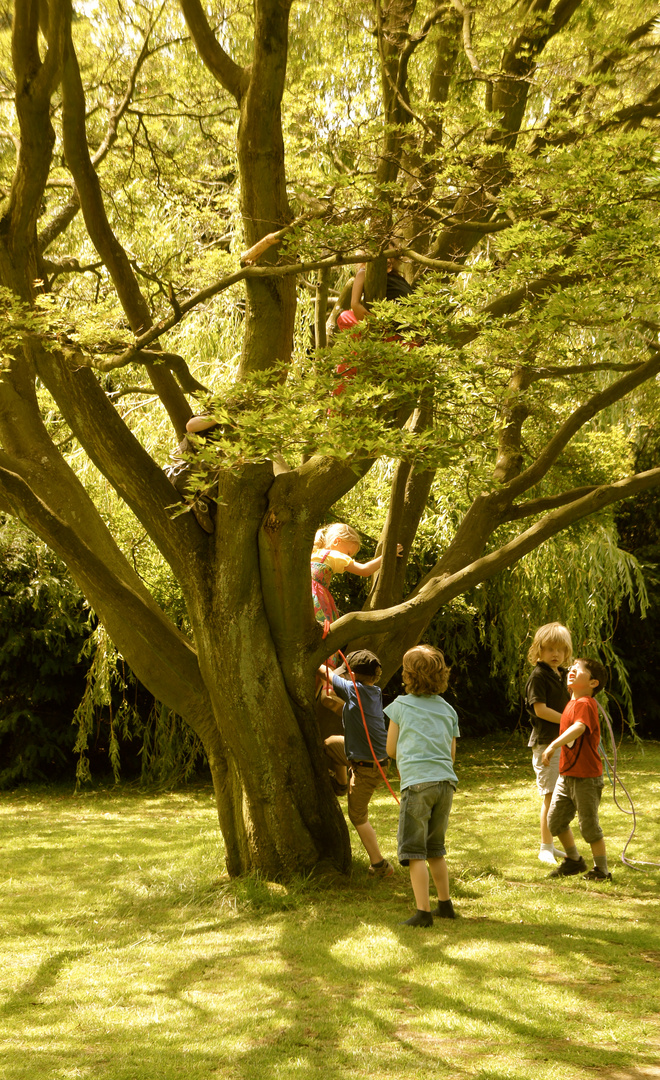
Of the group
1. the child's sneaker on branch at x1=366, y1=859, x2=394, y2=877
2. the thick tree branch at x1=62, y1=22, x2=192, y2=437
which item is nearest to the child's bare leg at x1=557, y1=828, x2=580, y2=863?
the child's sneaker on branch at x1=366, y1=859, x2=394, y2=877

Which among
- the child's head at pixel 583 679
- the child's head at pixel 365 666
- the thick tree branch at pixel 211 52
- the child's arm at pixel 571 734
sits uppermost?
the thick tree branch at pixel 211 52

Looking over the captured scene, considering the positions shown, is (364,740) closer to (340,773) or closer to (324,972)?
(340,773)

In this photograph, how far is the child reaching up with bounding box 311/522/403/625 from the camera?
603 centimetres

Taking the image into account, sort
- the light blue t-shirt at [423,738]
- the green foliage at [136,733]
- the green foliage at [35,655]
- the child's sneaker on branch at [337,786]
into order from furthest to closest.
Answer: the green foliage at [35,655] → the green foliage at [136,733] → the child's sneaker on branch at [337,786] → the light blue t-shirt at [423,738]

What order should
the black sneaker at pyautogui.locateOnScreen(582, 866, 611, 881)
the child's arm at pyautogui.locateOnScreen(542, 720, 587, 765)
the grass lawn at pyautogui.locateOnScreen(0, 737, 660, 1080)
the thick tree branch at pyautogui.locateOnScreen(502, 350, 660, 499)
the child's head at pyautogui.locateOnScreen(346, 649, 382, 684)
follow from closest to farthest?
the grass lawn at pyautogui.locateOnScreen(0, 737, 660, 1080) → the thick tree branch at pyautogui.locateOnScreen(502, 350, 660, 499) → the child's arm at pyautogui.locateOnScreen(542, 720, 587, 765) → the black sneaker at pyautogui.locateOnScreen(582, 866, 611, 881) → the child's head at pyautogui.locateOnScreen(346, 649, 382, 684)

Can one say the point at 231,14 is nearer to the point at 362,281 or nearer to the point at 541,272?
the point at 362,281

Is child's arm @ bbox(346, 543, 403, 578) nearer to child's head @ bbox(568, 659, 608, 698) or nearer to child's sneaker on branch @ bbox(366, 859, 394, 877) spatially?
child's head @ bbox(568, 659, 608, 698)

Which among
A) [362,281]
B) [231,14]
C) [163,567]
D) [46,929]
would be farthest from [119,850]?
[231,14]

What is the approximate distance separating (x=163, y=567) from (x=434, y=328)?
571 centimetres

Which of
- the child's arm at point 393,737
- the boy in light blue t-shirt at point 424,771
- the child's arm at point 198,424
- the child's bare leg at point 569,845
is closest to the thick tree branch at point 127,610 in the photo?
the child's arm at point 198,424

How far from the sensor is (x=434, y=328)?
4.68 metres

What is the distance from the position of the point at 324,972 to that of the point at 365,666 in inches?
78.6

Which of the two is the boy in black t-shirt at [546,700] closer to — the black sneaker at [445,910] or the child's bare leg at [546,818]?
the child's bare leg at [546,818]

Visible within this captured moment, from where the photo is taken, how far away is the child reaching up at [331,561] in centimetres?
603
